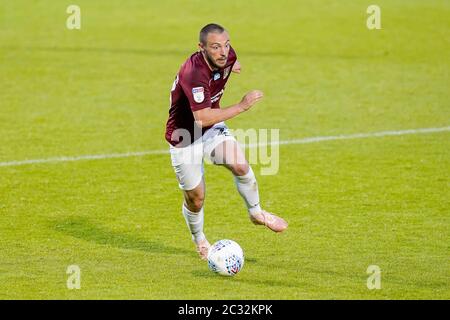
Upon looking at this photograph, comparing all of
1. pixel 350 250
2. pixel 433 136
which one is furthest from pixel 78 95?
pixel 350 250

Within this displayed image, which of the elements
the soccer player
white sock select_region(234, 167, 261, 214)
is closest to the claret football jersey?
the soccer player

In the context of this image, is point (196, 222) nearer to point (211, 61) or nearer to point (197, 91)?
point (197, 91)

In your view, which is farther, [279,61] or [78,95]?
[279,61]

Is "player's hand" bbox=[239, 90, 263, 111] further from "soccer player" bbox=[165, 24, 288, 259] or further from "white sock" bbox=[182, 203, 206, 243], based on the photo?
"white sock" bbox=[182, 203, 206, 243]

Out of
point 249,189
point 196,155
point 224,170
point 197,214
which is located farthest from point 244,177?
point 224,170

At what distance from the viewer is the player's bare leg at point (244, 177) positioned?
11148mm

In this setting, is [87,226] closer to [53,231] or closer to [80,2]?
[53,231]

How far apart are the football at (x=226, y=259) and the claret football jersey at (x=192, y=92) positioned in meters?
1.27

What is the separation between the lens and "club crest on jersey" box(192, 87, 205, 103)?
10766 mm

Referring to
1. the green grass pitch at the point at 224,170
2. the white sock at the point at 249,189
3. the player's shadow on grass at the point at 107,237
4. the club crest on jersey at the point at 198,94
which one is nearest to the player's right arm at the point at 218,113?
the club crest on jersey at the point at 198,94

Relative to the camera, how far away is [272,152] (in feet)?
56.2

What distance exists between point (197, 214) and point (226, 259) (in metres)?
1.06

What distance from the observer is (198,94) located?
35.3 ft

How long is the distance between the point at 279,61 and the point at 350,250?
1285cm
